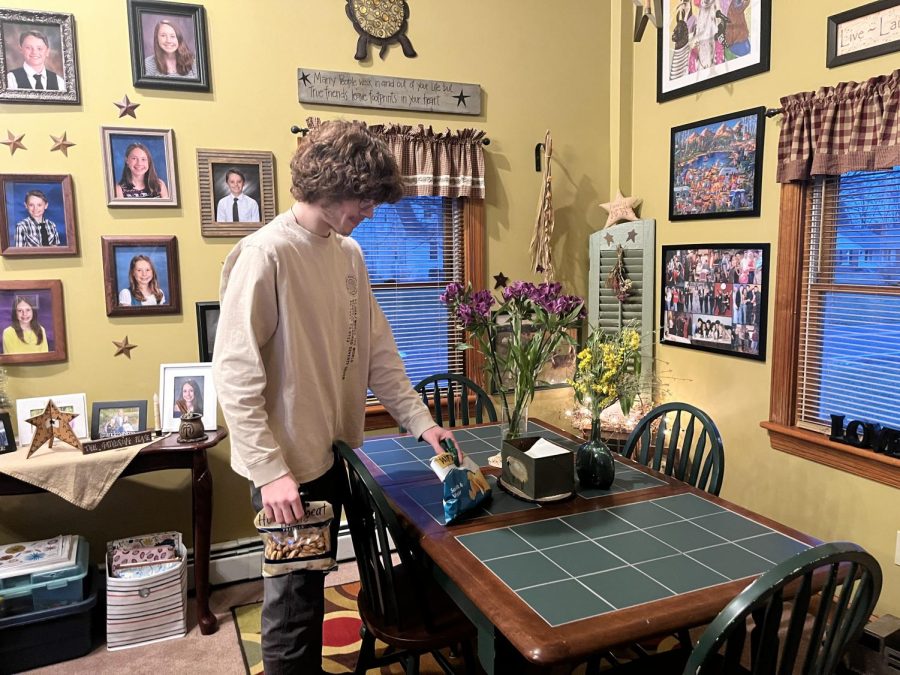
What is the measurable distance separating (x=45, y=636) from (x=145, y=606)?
34 cm

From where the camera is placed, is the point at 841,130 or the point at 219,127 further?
the point at 219,127

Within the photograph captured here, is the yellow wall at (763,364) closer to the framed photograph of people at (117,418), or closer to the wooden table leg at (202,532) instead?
the wooden table leg at (202,532)

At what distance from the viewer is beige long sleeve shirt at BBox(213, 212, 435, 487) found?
5.08 feet

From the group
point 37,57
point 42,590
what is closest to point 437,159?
point 37,57

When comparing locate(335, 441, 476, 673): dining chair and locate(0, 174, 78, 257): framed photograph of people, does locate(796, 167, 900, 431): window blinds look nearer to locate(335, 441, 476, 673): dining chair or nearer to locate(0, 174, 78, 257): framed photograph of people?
locate(335, 441, 476, 673): dining chair

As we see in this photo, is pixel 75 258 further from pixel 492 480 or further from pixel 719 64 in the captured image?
pixel 719 64

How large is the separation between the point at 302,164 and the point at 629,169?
2.49 metres

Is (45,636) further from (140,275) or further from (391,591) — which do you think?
(391,591)

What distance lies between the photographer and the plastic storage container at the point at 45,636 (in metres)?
2.38

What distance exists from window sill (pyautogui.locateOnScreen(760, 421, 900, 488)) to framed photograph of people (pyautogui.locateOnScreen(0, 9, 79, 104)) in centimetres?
320

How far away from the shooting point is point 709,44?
3102 mm

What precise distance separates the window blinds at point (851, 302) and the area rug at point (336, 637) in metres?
1.79

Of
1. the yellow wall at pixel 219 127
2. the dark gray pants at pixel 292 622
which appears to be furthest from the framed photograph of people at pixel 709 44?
the dark gray pants at pixel 292 622

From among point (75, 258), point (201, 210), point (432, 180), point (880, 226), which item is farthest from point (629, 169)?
point (75, 258)
